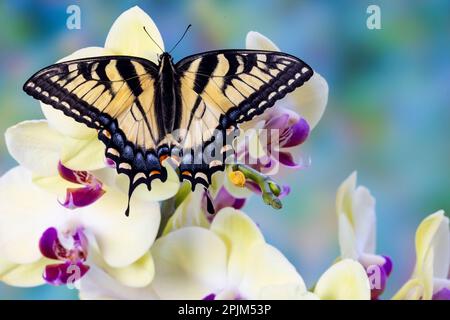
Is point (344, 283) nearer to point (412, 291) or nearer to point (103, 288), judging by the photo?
point (412, 291)

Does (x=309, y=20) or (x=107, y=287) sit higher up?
(x=309, y=20)

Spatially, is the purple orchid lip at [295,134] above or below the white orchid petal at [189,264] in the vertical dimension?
above

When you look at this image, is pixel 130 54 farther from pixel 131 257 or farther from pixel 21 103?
pixel 131 257

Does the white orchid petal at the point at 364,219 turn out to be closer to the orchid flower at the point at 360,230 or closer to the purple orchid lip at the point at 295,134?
the orchid flower at the point at 360,230

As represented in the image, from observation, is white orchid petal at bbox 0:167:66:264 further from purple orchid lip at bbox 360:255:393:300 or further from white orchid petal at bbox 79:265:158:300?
purple orchid lip at bbox 360:255:393:300

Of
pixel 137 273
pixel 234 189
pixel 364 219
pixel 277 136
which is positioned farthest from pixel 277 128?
pixel 137 273

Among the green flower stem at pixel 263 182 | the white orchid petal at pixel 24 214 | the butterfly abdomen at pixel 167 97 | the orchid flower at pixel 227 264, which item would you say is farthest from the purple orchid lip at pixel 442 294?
the white orchid petal at pixel 24 214
